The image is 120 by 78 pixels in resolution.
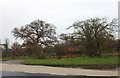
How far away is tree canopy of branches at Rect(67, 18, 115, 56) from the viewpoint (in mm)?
25203

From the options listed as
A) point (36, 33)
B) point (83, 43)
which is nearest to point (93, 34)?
point (83, 43)

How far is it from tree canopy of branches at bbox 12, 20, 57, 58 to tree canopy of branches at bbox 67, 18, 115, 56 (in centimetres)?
592

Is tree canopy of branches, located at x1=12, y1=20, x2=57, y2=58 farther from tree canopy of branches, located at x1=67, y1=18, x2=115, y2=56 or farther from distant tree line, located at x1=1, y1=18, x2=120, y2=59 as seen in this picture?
tree canopy of branches, located at x1=67, y1=18, x2=115, y2=56

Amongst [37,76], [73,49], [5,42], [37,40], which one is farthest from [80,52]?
[37,76]

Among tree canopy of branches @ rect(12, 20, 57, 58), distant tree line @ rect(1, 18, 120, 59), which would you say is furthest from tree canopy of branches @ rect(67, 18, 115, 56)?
tree canopy of branches @ rect(12, 20, 57, 58)

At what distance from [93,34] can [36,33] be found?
957 centimetres

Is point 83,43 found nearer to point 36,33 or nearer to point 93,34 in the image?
point 93,34

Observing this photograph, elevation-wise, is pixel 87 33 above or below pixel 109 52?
above

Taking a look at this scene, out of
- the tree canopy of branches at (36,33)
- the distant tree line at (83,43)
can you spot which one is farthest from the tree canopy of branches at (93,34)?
the tree canopy of branches at (36,33)

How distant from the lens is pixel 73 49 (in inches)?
1013

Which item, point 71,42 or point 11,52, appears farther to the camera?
point 11,52

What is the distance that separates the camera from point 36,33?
32.7 metres

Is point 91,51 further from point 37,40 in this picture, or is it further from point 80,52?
point 37,40

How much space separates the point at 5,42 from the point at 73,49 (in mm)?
9059
